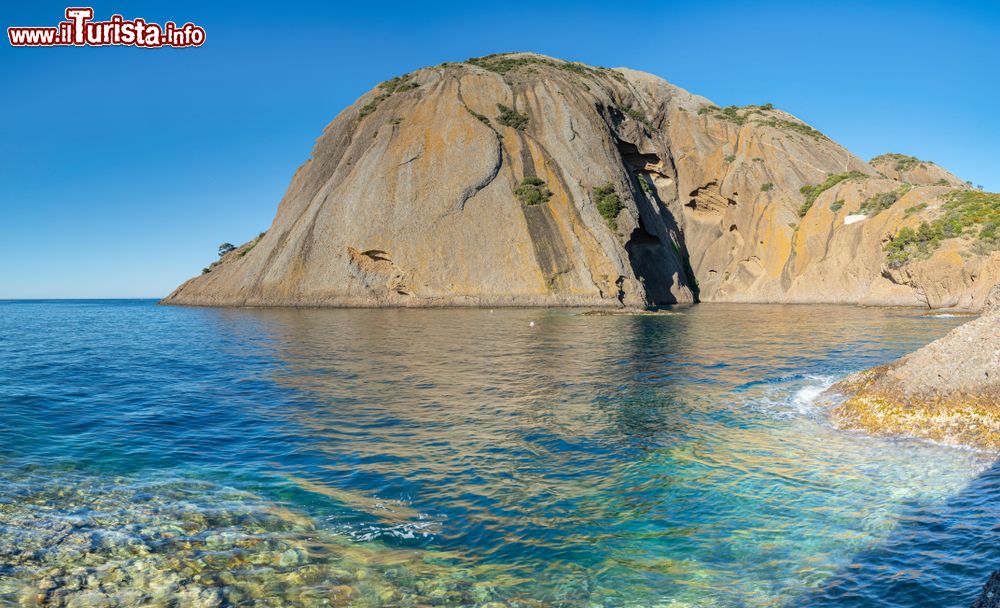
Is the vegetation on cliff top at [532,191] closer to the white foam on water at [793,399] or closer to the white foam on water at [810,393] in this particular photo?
the white foam on water at [810,393]

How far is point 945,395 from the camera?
499 inches

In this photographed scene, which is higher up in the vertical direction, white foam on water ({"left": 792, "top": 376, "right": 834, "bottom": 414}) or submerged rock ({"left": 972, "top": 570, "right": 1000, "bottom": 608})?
submerged rock ({"left": 972, "top": 570, "right": 1000, "bottom": 608})

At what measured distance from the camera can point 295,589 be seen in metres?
6.52

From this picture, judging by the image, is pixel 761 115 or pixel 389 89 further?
pixel 761 115

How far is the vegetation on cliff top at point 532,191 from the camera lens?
7519 centimetres

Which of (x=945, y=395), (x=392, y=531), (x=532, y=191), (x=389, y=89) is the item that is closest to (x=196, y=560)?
(x=392, y=531)

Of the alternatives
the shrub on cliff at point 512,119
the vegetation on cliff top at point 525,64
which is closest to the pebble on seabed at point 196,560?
the shrub on cliff at point 512,119

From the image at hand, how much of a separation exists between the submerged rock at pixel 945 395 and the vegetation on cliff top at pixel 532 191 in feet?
206

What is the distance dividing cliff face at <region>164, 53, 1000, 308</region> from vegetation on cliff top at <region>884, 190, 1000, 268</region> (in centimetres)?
112

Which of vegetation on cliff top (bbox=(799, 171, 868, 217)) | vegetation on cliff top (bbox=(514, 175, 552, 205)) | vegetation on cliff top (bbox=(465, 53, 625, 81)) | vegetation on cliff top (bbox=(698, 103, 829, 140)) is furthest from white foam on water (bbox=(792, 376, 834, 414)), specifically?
vegetation on cliff top (bbox=(698, 103, 829, 140))

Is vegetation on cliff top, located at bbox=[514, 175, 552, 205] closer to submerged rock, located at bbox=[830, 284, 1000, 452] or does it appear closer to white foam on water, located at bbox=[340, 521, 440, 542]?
submerged rock, located at bbox=[830, 284, 1000, 452]

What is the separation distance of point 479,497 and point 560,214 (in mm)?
67848

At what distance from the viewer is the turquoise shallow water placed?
6.58 metres

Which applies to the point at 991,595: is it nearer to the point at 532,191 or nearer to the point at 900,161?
the point at 532,191
